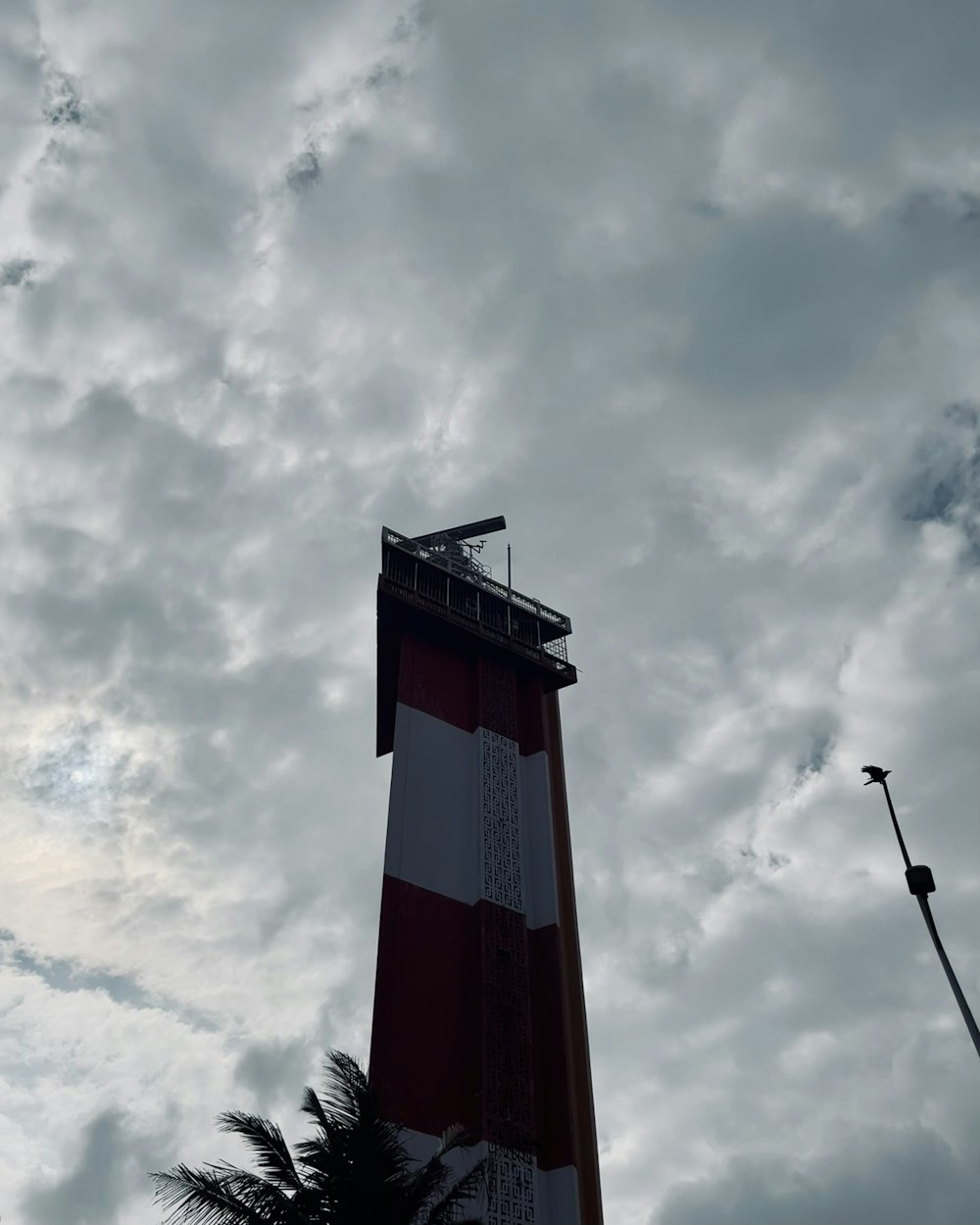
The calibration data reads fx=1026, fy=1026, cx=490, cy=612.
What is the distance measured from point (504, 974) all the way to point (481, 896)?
8.02 feet

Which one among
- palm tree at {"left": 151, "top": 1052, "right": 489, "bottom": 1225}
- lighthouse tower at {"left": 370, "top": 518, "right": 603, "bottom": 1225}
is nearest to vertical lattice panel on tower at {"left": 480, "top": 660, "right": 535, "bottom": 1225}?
lighthouse tower at {"left": 370, "top": 518, "right": 603, "bottom": 1225}

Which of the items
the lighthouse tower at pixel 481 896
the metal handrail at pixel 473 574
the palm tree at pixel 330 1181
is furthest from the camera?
the metal handrail at pixel 473 574

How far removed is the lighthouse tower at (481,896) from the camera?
90.8 ft

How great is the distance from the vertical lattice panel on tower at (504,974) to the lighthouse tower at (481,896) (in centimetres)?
5

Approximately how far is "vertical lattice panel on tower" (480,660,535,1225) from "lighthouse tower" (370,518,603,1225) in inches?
1.9

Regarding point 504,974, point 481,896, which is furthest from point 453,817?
point 504,974

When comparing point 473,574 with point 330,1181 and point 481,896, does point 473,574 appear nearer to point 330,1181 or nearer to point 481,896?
point 481,896

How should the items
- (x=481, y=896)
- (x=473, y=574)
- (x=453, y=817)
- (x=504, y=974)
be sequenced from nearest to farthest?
(x=504, y=974)
(x=481, y=896)
(x=453, y=817)
(x=473, y=574)

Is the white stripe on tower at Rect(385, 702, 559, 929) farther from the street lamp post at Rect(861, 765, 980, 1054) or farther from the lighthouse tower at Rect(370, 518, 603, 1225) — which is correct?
the street lamp post at Rect(861, 765, 980, 1054)

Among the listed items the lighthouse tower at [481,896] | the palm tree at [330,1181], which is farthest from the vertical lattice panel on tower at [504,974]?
the palm tree at [330,1181]

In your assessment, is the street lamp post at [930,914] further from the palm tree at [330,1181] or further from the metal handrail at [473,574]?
the metal handrail at [473,574]

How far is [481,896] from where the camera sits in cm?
3194

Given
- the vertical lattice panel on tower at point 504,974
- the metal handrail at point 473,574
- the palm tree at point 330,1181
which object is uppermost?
the metal handrail at point 473,574

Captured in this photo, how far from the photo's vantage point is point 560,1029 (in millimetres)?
30453
